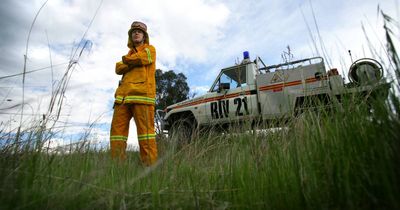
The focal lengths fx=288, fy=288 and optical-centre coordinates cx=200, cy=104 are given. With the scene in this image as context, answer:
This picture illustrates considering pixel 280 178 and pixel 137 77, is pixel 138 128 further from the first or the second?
pixel 280 178

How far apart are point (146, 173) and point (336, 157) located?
117 centimetres

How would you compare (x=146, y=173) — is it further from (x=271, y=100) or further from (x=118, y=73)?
(x=271, y=100)

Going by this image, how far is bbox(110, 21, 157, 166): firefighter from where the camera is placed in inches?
129

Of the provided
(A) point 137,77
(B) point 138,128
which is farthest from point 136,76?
(B) point 138,128

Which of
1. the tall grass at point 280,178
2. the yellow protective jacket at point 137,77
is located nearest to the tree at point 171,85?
the yellow protective jacket at point 137,77

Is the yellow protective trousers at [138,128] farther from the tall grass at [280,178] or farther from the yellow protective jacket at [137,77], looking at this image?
the tall grass at [280,178]

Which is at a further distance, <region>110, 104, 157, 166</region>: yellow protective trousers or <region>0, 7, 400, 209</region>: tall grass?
<region>110, 104, 157, 166</region>: yellow protective trousers

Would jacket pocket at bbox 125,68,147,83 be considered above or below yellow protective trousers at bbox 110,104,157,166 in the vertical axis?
above

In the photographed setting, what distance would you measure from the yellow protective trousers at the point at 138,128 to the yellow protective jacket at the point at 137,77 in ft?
0.33

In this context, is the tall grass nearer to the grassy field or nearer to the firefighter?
the grassy field

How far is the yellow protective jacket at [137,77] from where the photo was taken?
3447 millimetres

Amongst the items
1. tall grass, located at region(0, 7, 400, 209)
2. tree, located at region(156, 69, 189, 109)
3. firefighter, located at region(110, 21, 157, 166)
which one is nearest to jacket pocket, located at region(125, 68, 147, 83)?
firefighter, located at region(110, 21, 157, 166)

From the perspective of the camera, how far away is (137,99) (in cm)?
340

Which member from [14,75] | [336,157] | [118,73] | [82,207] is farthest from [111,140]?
[336,157]
